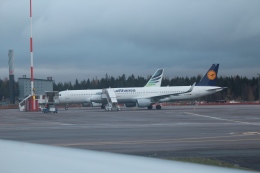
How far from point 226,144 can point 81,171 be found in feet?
50.3

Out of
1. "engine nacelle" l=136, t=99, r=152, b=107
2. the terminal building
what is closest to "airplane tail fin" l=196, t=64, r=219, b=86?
"engine nacelle" l=136, t=99, r=152, b=107

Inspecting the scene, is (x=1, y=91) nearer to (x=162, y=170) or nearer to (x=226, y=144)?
(x=226, y=144)

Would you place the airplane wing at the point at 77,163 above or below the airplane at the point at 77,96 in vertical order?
below

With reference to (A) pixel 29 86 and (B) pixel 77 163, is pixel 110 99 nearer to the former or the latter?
(A) pixel 29 86

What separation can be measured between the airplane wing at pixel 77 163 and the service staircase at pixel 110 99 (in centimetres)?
5399

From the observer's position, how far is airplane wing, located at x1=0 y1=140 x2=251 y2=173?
90.0 inches

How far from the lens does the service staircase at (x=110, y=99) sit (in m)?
57.4

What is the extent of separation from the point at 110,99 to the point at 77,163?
56.1 meters

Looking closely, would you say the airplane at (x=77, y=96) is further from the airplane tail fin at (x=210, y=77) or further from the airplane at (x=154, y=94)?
the airplane tail fin at (x=210, y=77)

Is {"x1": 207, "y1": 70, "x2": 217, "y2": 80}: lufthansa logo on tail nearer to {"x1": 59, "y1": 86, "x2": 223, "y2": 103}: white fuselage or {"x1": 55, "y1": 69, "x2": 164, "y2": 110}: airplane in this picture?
{"x1": 59, "y1": 86, "x2": 223, "y2": 103}: white fuselage

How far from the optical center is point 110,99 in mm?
58656

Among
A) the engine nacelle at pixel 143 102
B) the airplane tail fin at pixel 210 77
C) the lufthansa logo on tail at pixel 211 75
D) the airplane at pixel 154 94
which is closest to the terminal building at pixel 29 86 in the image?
the airplane at pixel 154 94

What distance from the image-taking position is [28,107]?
201ft

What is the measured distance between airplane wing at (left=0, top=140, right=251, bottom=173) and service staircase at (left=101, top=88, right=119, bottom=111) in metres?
54.0
